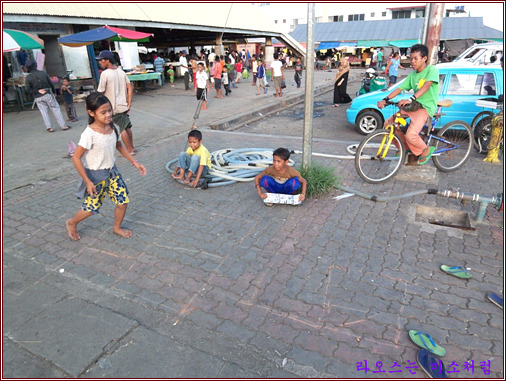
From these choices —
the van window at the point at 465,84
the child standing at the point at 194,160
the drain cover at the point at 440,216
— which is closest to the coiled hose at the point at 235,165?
the child standing at the point at 194,160

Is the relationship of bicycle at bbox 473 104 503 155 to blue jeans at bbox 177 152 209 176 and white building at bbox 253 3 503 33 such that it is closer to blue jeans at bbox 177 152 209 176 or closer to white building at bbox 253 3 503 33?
blue jeans at bbox 177 152 209 176

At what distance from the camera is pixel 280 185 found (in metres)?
4.57

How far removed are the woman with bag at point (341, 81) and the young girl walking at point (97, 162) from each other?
9.96 m

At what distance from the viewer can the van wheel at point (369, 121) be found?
8641 millimetres

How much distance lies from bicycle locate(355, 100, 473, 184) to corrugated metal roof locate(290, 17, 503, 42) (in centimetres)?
3209

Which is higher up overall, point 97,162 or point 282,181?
point 97,162

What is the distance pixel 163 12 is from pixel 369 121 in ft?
42.1

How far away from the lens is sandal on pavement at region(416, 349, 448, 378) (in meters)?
2.26

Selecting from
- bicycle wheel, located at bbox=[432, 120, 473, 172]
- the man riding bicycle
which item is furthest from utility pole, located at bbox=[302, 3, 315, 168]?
bicycle wheel, located at bbox=[432, 120, 473, 172]

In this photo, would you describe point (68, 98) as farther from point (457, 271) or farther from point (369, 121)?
point (457, 271)

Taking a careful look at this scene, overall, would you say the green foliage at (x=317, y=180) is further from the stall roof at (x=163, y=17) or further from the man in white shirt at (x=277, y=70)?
the man in white shirt at (x=277, y=70)

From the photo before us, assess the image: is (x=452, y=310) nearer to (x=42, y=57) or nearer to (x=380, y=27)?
(x=42, y=57)

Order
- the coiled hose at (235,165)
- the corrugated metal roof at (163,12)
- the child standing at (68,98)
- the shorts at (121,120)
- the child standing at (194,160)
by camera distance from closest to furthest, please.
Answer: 1. the child standing at (194,160)
2. the coiled hose at (235,165)
3. the shorts at (121,120)
4. the child standing at (68,98)
5. the corrugated metal roof at (163,12)

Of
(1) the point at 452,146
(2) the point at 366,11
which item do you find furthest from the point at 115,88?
(2) the point at 366,11
